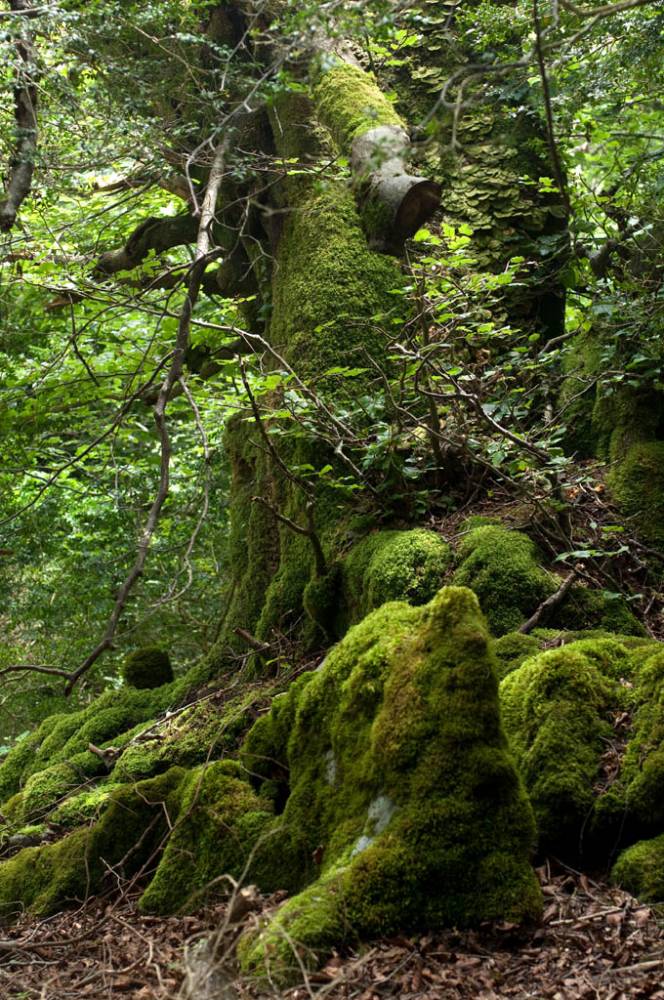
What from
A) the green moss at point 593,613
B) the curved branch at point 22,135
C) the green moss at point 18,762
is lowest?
the green moss at point 18,762

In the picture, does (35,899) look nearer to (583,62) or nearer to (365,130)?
(365,130)

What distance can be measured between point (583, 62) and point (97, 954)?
609cm

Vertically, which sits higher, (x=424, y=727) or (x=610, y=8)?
(x=610, y=8)

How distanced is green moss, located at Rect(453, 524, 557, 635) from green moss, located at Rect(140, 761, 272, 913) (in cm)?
156

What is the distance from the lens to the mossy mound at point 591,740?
3.05 m

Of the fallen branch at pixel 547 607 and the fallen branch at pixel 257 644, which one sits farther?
the fallen branch at pixel 257 644

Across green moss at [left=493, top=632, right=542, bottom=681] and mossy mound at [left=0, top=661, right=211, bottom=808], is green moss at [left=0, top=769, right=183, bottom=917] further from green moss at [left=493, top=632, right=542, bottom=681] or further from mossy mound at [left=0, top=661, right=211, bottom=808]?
green moss at [left=493, top=632, right=542, bottom=681]

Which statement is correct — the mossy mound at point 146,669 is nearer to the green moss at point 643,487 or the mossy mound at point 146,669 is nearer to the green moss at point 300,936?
the green moss at point 643,487

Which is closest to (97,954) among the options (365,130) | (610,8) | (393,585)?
(393,585)

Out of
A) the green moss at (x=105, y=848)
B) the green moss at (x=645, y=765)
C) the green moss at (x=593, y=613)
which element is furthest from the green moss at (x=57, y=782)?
the green moss at (x=645, y=765)

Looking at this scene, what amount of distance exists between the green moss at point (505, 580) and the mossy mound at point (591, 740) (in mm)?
768

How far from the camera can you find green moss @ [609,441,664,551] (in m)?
5.04

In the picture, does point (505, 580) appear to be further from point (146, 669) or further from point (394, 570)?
point (146, 669)

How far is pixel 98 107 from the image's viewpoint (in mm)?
6559
